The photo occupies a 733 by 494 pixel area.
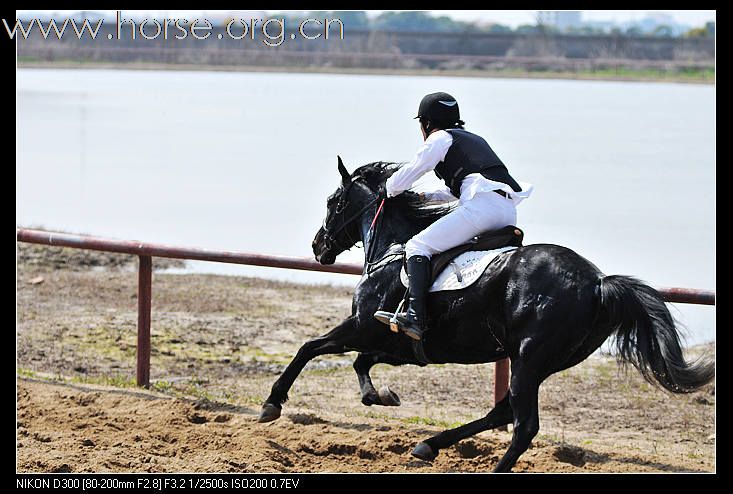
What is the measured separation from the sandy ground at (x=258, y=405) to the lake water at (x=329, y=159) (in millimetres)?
2501

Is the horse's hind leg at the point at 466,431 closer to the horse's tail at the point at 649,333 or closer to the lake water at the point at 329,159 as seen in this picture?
the horse's tail at the point at 649,333

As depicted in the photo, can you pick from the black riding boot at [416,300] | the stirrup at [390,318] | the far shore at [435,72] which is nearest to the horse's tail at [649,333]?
the black riding boot at [416,300]

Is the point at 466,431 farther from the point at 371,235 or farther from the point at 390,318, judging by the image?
the point at 371,235

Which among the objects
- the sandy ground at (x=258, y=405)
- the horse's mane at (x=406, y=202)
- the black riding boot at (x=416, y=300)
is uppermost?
the horse's mane at (x=406, y=202)

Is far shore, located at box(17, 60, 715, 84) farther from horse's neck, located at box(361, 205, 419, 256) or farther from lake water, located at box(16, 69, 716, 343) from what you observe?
horse's neck, located at box(361, 205, 419, 256)

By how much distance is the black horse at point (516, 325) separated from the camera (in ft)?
19.0

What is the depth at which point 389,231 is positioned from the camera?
Result: 22.8 ft

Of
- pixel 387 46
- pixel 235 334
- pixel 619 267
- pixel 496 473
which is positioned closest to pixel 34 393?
pixel 235 334

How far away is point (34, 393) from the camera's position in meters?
8.17

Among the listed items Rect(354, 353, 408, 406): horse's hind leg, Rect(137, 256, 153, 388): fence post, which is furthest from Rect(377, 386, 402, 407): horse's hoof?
Rect(137, 256, 153, 388): fence post

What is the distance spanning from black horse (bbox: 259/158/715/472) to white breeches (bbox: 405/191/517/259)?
272 mm

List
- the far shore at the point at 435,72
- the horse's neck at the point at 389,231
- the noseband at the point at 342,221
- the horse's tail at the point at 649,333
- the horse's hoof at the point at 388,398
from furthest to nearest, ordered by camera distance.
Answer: the far shore at the point at 435,72 < the noseband at the point at 342,221 < the horse's neck at the point at 389,231 < the horse's hoof at the point at 388,398 < the horse's tail at the point at 649,333
